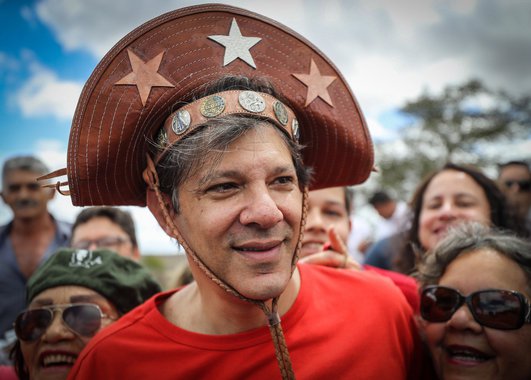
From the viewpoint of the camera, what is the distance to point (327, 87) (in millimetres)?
2012

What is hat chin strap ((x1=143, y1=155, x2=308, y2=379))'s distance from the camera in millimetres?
1566

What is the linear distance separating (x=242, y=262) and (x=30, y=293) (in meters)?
1.55

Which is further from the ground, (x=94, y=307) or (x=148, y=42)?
(x=148, y=42)

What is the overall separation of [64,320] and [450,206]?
2587 mm

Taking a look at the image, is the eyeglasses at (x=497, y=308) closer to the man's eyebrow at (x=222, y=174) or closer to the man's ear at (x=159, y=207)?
the man's eyebrow at (x=222, y=174)

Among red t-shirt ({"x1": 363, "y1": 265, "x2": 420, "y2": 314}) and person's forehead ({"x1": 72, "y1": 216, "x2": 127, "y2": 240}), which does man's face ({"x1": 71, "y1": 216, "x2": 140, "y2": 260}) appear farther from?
red t-shirt ({"x1": 363, "y1": 265, "x2": 420, "y2": 314})

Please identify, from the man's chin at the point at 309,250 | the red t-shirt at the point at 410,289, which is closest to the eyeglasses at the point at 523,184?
the red t-shirt at the point at 410,289

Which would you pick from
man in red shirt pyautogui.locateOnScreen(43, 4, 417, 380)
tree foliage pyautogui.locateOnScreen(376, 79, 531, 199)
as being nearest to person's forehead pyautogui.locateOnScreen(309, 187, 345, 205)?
man in red shirt pyautogui.locateOnScreen(43, 4, 417, 380)

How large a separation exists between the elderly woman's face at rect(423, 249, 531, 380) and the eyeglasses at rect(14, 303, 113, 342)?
5.56 ft

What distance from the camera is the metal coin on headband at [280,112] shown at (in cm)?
179

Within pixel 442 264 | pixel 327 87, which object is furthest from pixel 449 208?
pixel 327 87

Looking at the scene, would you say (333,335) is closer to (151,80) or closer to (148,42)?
(151,80)

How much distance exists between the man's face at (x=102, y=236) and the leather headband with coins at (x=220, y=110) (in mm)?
2212

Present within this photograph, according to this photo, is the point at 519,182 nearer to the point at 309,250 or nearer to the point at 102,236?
the point at 309,250
